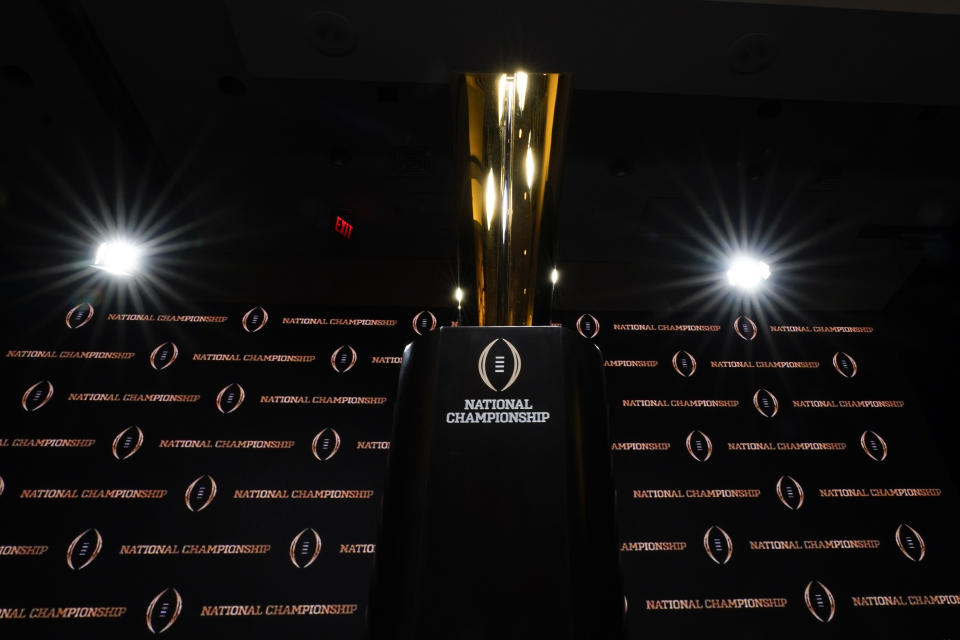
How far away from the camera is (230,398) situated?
3289mm

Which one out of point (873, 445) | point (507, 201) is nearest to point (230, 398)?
point (507, 201)

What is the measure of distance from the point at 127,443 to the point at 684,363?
353 centimetres

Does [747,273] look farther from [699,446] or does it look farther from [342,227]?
[342,227]

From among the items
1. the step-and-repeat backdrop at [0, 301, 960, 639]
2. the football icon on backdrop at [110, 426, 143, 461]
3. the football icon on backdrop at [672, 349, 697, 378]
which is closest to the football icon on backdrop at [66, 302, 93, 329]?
the step-and-repeat backdrop at [0, 301, 960, 639]

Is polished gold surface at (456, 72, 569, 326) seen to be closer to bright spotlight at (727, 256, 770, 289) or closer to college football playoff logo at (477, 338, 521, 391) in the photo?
college football playoff logo at (477, 338, 521, 391)

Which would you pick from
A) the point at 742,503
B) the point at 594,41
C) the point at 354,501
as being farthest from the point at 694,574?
the point at 594,41

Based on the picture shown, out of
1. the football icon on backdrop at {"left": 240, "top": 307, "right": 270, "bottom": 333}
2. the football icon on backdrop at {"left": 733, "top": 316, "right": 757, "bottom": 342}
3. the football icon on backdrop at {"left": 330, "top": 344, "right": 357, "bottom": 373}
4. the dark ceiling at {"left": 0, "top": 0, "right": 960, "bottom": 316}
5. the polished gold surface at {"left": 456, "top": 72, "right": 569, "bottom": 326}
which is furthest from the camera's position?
the football icon on backdrop at {"left": 733, "top": 316, "right": 757, "bottom": 342}

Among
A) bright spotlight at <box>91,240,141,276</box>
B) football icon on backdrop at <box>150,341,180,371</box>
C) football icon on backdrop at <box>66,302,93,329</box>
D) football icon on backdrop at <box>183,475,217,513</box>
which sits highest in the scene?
bright spotlight at <box>91,240,141,276</box>

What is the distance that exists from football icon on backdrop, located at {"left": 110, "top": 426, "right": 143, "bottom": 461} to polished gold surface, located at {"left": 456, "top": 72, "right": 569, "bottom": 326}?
266 cm

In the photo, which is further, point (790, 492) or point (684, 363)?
point (684, 363)

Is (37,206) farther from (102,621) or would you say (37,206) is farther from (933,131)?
(933,131)

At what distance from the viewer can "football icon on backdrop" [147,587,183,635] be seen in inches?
101

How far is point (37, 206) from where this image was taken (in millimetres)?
3760

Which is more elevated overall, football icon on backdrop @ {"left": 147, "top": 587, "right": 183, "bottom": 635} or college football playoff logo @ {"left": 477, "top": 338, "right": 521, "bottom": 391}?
college football playoff logo @ {"left": 477, "top": 338, "right": 521, "bottom": 391}
